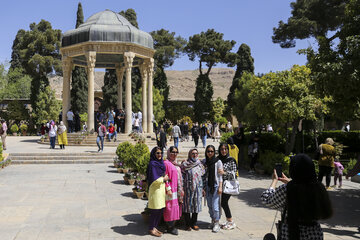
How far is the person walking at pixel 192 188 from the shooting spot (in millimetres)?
5977

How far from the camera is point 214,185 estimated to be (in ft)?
19.5

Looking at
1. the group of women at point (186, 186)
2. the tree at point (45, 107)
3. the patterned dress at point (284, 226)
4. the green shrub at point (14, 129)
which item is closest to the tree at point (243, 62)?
the tree at point (45, 107)

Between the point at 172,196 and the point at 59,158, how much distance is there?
11.1m

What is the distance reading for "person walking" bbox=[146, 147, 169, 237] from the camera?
569 cm

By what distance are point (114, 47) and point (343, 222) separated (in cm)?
1708

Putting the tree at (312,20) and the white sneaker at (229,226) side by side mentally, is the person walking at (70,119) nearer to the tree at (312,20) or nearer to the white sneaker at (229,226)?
the white sneaker at (229,226)

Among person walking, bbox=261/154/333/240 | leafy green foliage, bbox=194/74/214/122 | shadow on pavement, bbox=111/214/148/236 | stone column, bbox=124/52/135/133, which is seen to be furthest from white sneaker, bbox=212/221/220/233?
leafy green foliage, bbox=194/74/214/122

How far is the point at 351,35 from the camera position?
8.30m

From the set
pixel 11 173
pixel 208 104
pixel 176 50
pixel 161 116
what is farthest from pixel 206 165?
pixel 176 50

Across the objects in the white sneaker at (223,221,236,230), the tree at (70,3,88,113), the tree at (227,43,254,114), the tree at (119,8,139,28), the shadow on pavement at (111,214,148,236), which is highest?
the tree at (119,8,139,28)

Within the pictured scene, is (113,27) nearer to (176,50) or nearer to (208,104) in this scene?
(208,104)

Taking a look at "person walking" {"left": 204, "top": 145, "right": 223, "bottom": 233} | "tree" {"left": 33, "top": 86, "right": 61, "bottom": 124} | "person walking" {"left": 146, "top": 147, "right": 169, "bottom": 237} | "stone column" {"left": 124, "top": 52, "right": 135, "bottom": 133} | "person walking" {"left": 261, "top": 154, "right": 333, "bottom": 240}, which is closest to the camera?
"person walking" {"left": 261, "top": 154, "right": 333, "bottom": 240}

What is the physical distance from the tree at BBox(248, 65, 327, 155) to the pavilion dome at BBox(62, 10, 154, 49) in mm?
11078

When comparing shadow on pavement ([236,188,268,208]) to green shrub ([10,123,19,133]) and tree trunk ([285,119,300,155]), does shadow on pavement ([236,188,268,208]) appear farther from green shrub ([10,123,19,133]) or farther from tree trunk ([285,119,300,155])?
green shrub ([10,123,19,133])
